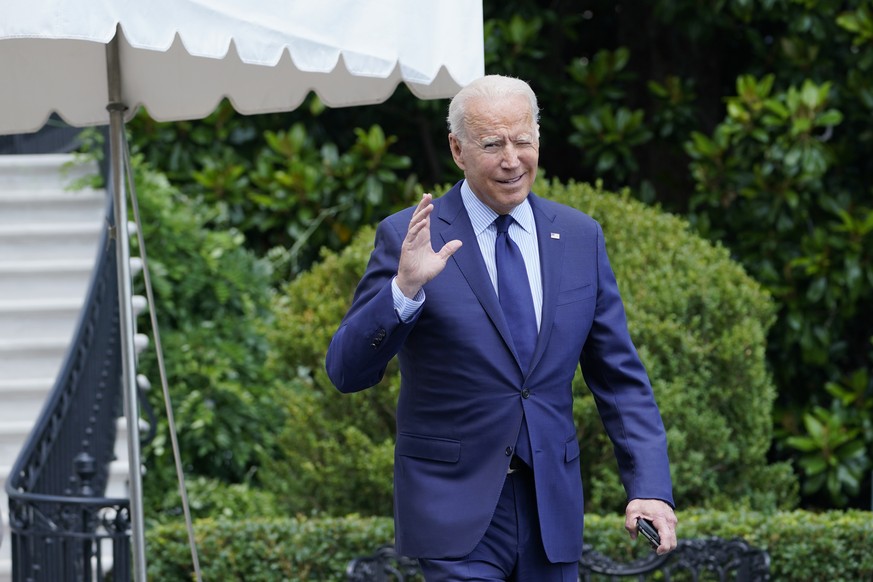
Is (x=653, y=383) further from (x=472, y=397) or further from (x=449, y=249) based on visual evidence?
(x=449, y=249)

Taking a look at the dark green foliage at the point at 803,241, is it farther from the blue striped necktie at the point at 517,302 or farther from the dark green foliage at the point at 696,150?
the blue striped necktie at the point at 517,302

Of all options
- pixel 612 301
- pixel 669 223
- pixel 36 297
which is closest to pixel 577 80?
pixel 669 223

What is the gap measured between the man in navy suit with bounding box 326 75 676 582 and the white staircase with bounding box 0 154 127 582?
4.25 metres

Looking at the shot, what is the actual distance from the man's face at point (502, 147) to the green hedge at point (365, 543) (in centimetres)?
300

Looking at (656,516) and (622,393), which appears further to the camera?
(622,393)

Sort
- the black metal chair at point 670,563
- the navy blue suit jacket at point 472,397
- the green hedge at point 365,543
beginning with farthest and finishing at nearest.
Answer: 1. the green hedge at point 365,543
2. the black metal chair at point 670,563
3. the navy blue suit jacket at point 472,397

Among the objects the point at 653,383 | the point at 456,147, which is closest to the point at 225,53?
the point at 456,147

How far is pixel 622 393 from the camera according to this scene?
3350 mm

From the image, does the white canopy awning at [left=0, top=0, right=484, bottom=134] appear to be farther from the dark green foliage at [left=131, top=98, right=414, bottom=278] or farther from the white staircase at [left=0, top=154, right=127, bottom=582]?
the dark green foliage at [left=131, top=98, right=414, bottom=278]

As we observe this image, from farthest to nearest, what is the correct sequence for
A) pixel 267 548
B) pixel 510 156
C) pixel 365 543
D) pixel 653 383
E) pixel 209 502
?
pixel 209 502 < pixel 653 383 < pixel 267 548 < pixel 365 543 < pixel 510 156

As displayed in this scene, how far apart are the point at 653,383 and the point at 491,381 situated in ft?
10.9

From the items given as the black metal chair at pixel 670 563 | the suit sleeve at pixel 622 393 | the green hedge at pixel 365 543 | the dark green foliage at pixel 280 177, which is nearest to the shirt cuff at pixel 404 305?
the suit sleeve at pixel 622 393

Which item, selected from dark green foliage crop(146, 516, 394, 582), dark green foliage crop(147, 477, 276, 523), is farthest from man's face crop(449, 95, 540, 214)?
dark green foliage crop(147, 477, 276, 523)

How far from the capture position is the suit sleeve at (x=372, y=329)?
3008 millimetres
